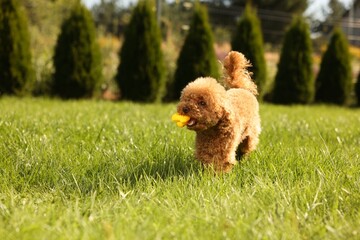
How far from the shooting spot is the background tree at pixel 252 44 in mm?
11430

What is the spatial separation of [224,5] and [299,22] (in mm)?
26811

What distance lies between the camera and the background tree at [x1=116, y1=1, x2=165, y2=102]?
10656mm

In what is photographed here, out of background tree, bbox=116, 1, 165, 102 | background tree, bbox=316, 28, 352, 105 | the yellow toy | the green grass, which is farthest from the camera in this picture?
background tree, bbox=316, 28, 352, 105

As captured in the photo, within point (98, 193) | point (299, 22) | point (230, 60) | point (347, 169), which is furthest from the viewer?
point (299, 22)

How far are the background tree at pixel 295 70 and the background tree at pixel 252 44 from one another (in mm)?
658

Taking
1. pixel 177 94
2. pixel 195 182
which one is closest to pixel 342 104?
pixel 177 94

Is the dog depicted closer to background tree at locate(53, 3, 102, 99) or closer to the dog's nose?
the dog's nose

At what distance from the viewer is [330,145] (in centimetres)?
431

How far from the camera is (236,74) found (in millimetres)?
3568

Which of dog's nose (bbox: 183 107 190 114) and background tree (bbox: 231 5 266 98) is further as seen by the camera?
background tree (bbox: 231 5 266 98)

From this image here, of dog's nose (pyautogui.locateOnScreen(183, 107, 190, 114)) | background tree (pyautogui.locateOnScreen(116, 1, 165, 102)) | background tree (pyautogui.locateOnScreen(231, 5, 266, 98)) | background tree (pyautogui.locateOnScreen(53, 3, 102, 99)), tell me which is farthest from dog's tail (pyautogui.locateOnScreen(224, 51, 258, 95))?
background tree (pyautogui.locateOnScreen(231, 5, 266, 98))

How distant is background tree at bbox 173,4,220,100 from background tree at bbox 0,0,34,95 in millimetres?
3737

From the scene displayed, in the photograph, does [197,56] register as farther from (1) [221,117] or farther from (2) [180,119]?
(2) [180,119]

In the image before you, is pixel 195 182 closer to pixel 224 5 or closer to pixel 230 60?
pixel 230 60
